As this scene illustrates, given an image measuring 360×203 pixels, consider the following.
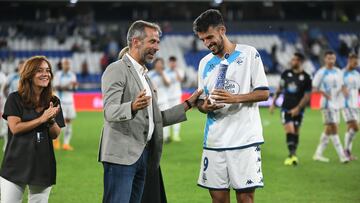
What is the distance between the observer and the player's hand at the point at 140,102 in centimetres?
502

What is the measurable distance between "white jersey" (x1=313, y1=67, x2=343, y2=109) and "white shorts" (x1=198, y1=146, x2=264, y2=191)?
7981 millimetres

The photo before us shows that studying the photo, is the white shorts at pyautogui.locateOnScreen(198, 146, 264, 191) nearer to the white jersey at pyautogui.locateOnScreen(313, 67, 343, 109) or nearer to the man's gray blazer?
the man's gray blazer

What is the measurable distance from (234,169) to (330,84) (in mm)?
8257

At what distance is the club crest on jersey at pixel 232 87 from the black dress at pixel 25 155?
71.2 inches

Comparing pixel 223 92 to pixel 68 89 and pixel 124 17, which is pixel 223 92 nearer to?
pixel 68 89

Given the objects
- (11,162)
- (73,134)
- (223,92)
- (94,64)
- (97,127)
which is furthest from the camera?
(94,64)

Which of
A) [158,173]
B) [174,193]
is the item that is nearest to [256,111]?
[158,173]

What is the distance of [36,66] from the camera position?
5.93 metres

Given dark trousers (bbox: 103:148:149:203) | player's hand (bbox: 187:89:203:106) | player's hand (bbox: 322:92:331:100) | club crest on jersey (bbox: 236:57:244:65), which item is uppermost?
club crest on jersey (bbox: 236:57:244:65)

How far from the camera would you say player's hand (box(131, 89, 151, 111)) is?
5020 mm

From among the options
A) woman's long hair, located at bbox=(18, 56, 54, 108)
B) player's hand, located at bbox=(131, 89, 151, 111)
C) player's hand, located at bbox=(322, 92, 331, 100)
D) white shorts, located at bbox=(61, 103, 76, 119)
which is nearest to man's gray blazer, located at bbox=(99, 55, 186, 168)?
player's hand, located at bbox=(131, 89, 151, 111)

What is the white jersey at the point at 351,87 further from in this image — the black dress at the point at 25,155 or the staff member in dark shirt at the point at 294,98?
the black dress at the point at 25,155

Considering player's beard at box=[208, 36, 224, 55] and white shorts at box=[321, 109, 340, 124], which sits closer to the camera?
player's beard at box=[208, 36, 224, 55]

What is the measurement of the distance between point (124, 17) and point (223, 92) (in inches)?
1443
